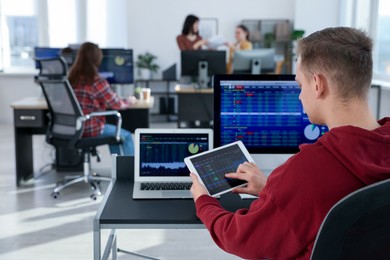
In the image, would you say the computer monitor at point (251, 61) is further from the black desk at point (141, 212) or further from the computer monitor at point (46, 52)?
the black desk at point (141, 212)

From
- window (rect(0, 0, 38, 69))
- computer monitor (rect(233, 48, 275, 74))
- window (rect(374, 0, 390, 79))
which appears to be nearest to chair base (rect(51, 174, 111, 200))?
computer monitor (rect(233, 48, 275, 74))

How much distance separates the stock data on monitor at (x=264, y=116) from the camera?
2084 mm

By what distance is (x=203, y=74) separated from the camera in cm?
556

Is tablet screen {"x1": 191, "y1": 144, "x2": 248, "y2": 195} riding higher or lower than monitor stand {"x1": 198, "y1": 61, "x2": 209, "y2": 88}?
lower

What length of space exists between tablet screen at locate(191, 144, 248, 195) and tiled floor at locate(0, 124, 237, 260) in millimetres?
1435

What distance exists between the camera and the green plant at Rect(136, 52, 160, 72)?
819cm

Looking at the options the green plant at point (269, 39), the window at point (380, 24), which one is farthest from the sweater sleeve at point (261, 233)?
the green plant at point (269, 39)

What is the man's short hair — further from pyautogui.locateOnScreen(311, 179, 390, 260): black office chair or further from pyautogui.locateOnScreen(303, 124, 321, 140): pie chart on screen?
pyautogui.locateOnScreen(303, 124, 321, 140): pie chart on screen

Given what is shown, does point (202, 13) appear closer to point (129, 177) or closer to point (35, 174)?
point (35, 174)

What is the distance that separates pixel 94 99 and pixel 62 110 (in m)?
0.28

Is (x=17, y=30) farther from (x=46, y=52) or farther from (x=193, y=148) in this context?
(x=193, y=148)

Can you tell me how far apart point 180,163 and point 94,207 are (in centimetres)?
215

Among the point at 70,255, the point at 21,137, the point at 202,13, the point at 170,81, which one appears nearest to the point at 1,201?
the point at 21,137

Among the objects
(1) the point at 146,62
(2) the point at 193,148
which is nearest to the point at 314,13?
(1) the point at 146,62
